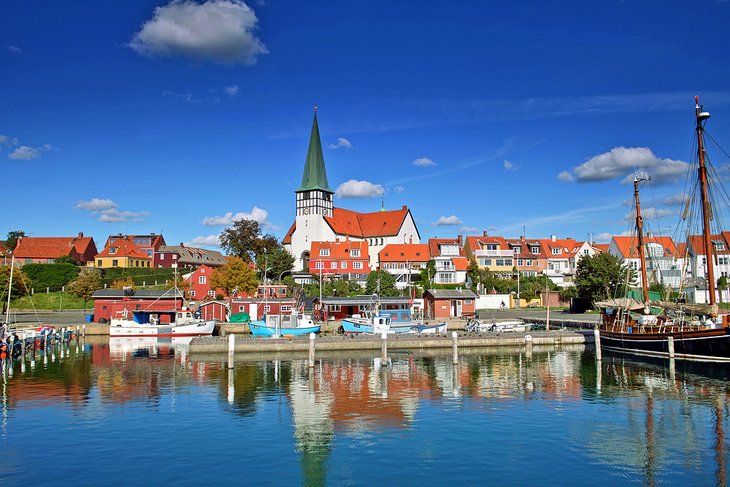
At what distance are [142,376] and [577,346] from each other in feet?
118

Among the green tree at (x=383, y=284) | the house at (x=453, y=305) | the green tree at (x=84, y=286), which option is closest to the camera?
the house at (x=453, y=305)

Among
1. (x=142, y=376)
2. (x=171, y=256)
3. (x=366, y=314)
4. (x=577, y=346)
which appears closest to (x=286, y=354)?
(x=142, y=376)

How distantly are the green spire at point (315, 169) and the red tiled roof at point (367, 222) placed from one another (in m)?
6.16

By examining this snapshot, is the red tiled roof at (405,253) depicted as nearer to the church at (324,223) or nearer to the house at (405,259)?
the house at (405,259)

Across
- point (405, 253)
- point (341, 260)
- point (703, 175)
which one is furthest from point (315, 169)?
point (703, 175)

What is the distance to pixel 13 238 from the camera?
409 feet

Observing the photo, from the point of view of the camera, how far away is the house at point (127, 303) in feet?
226

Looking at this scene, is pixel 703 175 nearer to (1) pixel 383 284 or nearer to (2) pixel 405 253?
(1) pixel 383 284

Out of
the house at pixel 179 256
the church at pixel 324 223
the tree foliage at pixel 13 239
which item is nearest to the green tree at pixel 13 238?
the tree foliage at pixel 13 239

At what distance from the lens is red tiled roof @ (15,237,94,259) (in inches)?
4373

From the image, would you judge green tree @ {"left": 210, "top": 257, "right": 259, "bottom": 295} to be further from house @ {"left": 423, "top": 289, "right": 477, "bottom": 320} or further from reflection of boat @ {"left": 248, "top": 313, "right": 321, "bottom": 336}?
house @ {"left": 423, "top": 289, "right": 477, "bottom": 320}

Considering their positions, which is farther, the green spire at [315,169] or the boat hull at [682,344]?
the green spire at [315,169]

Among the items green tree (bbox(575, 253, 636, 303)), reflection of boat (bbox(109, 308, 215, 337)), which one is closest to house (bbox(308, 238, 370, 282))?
green tree (bbox(575, 253, 636, 303))

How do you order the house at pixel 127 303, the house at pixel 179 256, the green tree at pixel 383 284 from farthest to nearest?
the house at pixel 179 256
the green tree at pixel 383 284
the house at pixel 127 303
